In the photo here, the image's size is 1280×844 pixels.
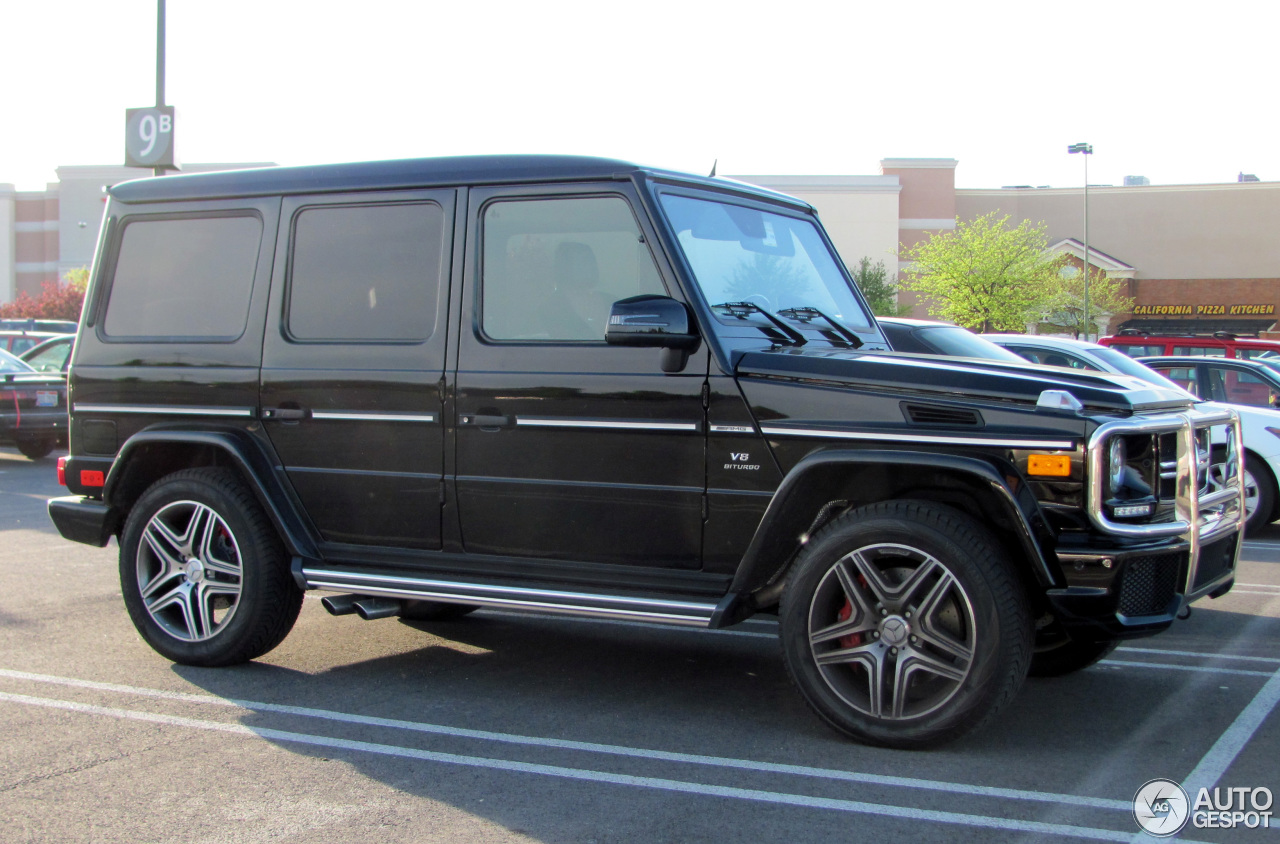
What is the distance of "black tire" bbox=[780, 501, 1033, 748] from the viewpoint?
167 inches

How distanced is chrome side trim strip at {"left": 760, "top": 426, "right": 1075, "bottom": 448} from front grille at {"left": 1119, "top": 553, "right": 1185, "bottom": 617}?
0.50m

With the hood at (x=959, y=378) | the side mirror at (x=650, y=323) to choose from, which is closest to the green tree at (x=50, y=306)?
the side mirror at (x=650, y=323)

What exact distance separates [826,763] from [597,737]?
35.7 inches

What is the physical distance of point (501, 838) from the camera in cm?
367

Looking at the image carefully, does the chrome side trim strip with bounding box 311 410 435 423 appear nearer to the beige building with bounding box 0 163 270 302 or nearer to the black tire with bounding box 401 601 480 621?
the black tire with bounding box 401 601 480 621

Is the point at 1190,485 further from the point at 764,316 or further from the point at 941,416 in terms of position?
the point at 764,316

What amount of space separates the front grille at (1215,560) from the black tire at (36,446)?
48.5 feet

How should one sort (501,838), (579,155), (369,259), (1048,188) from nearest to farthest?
(501,838), (579,155), (369,259), (1048,188)

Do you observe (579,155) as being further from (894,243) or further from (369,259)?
(894,243)

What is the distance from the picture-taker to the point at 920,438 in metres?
4.34

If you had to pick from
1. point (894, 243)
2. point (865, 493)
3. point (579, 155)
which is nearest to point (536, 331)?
point (579, 155)

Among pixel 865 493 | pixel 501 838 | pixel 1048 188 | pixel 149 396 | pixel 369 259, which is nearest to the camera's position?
pixel 501 838

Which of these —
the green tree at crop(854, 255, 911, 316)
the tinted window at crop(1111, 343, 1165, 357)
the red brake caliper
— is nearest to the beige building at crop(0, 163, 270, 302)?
the green tree at crop(854, 255, 911, 316)

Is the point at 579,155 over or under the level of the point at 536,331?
over
